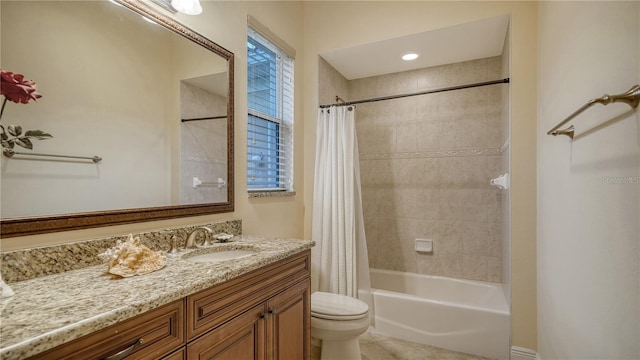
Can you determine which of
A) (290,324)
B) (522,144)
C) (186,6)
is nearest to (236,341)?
(290,324)

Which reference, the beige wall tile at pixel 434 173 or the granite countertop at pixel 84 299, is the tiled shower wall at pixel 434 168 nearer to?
the beige wall tile at pixel 434 173

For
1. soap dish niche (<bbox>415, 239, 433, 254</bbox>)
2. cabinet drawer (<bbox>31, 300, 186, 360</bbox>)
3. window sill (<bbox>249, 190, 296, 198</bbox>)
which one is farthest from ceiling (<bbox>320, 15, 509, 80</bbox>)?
cabinet drawer (<bbox>31, 300, 186, 360</bbox>)

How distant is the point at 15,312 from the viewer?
27.3 inches

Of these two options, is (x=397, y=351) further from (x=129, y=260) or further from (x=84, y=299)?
(x=84, y=299)

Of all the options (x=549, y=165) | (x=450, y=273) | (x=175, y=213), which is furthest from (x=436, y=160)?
(x=175, y=213)

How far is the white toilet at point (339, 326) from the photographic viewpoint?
69.7 inches

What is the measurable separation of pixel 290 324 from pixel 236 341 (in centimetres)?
38

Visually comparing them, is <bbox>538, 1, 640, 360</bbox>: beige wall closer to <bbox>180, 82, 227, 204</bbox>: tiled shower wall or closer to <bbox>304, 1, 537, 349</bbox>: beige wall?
<bbox>304, 1, 537, 349</bbox>: beige wall

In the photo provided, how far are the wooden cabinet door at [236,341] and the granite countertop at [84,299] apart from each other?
0.18 meters

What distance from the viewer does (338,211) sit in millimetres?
2293

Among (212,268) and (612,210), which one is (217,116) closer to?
(212,268)

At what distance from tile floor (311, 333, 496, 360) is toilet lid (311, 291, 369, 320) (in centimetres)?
44

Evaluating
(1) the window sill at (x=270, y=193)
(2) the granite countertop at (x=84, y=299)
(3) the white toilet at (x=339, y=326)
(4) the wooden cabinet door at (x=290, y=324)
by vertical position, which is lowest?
(3) the white toilet at (x=339, y=326)

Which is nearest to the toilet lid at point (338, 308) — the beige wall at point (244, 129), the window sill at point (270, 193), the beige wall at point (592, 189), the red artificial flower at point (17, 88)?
the beige wall at point (244, 129)
